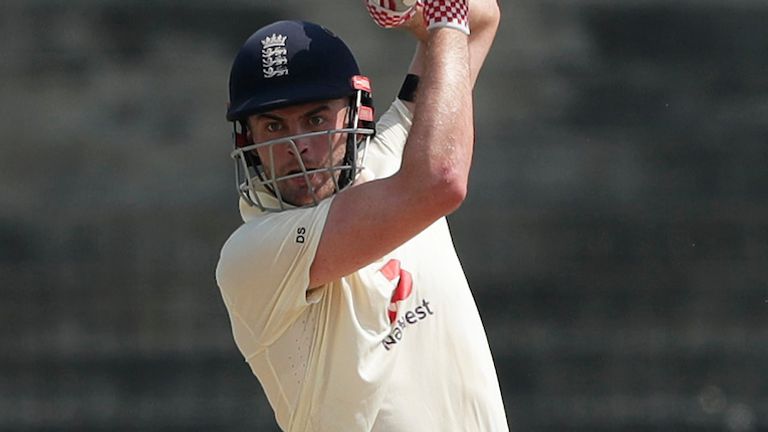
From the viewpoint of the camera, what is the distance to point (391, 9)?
7.57 ft

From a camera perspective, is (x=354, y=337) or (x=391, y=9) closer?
Answer: (x=354, y=337)

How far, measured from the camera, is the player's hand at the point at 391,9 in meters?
2.30

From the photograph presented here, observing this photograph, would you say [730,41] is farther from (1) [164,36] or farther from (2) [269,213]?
(2) [269,213]

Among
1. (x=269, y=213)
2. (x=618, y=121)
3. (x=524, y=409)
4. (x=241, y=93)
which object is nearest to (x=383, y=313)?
(x=269, y=213)

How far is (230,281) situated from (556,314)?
3.59 m

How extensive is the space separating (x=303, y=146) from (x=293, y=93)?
81mm

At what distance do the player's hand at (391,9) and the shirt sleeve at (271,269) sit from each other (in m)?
0.32

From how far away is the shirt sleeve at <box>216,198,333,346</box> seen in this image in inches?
86.2

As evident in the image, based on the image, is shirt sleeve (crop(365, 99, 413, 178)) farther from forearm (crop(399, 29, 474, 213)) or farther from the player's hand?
forearm (crop(399, 29, 474, 213))

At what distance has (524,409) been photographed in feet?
18.6

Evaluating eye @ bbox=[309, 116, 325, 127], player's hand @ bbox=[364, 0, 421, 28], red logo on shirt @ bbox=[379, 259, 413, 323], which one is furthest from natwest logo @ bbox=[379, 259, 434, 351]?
player's hand @ bbox=[364, 0, 421, 28]

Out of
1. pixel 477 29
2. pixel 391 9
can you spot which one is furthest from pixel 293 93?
pixel 477 29

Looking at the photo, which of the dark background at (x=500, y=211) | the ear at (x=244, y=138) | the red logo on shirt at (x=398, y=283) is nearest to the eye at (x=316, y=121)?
the ear at (x=244, y=138)

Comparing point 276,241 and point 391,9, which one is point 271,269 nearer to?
point 276,241
